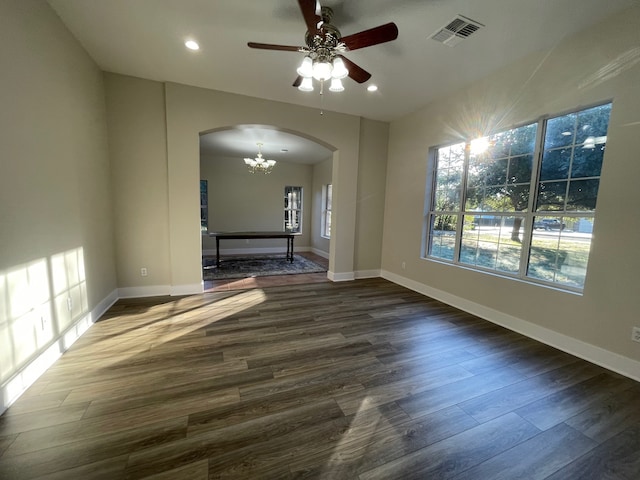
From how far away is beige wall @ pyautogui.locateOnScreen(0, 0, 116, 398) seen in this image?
165 centimetres

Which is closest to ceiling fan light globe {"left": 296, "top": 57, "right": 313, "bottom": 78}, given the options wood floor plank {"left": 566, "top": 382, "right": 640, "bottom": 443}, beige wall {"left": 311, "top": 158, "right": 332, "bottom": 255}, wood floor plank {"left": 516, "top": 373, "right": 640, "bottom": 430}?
wood floor plank {"left": 516, "top": 373, "right": 640, "bottom": 430}

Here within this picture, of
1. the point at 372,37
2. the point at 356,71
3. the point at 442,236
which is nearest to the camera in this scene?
the point at 372,37

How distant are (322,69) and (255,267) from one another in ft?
14.3

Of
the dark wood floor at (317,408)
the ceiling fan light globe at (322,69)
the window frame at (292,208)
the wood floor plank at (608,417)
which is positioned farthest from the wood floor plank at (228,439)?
the window frame at (292,208)

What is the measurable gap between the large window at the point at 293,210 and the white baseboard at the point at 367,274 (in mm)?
3804

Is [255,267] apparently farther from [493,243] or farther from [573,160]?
[573,160]

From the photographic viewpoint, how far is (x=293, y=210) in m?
8.21

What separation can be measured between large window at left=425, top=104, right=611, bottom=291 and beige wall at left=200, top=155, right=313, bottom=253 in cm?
494

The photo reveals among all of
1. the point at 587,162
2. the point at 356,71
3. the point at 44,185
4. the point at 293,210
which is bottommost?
the point at 293,210

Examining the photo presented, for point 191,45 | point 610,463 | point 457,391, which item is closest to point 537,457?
point 610,463

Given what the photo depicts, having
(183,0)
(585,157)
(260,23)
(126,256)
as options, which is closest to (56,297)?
(126,256)

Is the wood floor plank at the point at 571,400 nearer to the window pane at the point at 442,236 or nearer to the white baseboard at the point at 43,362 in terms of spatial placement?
the window pane at the point at 442,236

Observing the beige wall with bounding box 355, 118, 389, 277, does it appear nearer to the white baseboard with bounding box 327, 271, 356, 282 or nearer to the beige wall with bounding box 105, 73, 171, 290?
the white baseboard with bounding box 327, 271, 356, 282

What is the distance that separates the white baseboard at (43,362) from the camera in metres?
1.60
